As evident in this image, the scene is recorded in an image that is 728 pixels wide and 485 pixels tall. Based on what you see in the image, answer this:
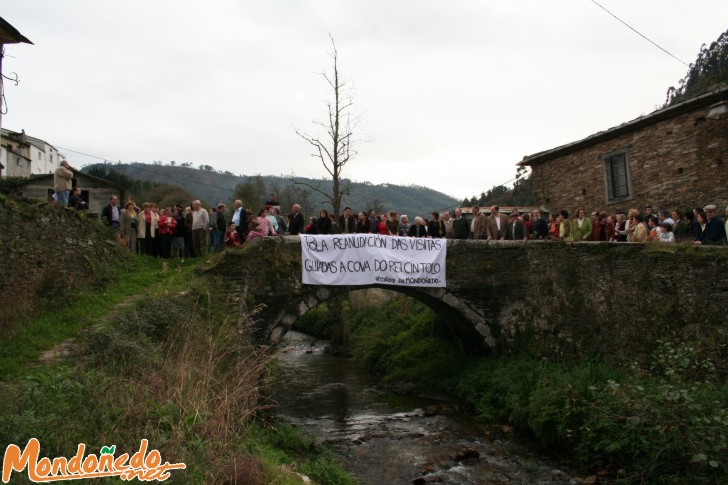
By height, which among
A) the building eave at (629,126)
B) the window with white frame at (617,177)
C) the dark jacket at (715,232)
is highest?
the building eave at (629,126)

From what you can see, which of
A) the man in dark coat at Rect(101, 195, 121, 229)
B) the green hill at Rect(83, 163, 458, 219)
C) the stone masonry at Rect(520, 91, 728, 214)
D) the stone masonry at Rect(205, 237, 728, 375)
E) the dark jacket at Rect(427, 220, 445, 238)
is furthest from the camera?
the green hill at Rect(83, 163, 458, 219)

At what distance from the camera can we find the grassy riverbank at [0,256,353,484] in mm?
6215

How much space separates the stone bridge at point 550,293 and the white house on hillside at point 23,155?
78.1 feet

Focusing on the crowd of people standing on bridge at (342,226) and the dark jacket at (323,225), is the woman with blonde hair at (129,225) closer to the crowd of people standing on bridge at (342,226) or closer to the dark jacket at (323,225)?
the crowd of people standing on bridge at (342,226)

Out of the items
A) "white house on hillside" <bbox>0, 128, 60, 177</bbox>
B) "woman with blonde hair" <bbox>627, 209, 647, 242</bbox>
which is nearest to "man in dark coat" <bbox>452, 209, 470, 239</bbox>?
"woman with blonde hair" <bbox>627, 209, 647, 242</bbox>

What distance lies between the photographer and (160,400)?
7.22 meters

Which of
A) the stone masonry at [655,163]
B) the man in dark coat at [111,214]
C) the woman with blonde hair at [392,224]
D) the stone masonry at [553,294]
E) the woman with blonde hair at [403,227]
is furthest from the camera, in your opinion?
the stone masonry at [655,163]

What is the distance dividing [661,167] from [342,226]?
34.8 feet

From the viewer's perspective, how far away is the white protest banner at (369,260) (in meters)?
13.6

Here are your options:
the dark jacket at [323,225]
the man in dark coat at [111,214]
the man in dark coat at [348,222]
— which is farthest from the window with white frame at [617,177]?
the man in dark coat at [111,214]

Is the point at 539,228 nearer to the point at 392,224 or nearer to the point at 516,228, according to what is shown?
the point at 516,228

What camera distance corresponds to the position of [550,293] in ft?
50.3

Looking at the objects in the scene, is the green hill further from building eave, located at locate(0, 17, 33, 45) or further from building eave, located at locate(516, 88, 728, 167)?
building eave, located at locate(0, 17, 33, 45)

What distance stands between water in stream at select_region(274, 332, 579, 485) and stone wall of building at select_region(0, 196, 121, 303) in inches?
214
